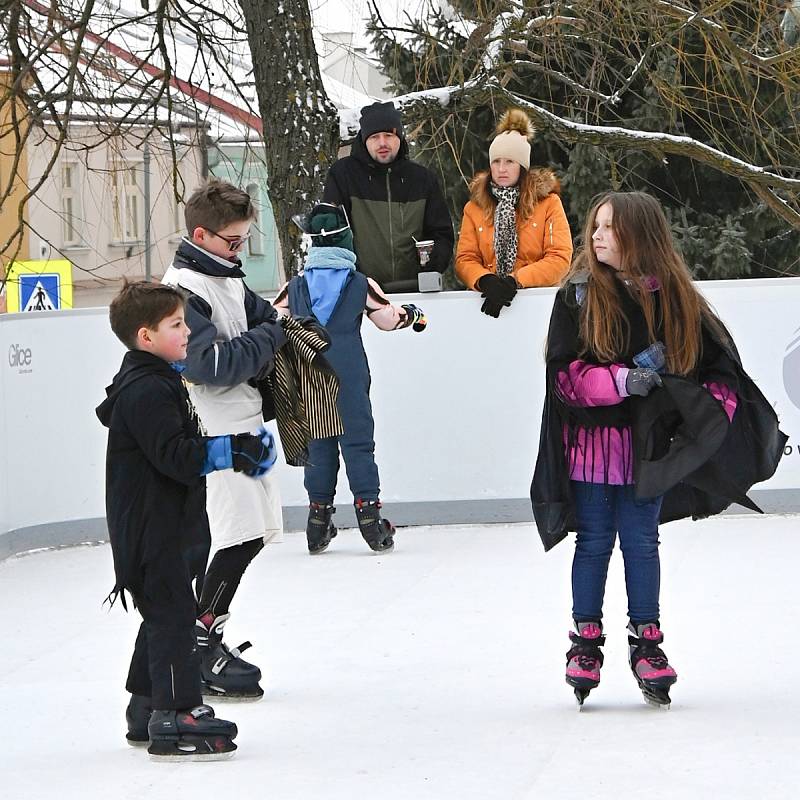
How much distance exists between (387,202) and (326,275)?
88 cm

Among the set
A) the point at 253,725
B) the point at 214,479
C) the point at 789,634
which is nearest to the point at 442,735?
the point at 253,725

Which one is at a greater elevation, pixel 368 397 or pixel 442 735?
pixel 368 397

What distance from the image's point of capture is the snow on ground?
370 cm

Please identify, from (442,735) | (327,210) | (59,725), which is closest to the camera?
(442,735)

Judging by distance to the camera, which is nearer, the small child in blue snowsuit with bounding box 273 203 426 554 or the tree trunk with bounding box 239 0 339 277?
the small child in blue snowsuit with bounding box 273 203 426 554

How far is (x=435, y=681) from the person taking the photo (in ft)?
15.5

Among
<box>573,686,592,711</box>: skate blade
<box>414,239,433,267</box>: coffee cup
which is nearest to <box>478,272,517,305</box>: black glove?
<box>414,239,433,267</box>: coffee cup

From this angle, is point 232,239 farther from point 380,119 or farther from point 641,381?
point 380,119

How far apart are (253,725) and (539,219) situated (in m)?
3.70

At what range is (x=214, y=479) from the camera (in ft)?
15.2

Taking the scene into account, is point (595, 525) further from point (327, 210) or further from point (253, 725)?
point (327, 210)

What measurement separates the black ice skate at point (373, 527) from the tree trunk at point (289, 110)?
2538 millimetres

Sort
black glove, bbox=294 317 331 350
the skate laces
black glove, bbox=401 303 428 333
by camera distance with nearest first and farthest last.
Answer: the skate laces < black glove, bbox=294 317 331 350 < black glove, bbox=401 303 428 333

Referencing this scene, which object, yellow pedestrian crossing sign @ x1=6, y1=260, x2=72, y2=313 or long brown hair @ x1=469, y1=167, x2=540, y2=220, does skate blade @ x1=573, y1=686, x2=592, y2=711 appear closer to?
long brown hair @ x1=469, y1=167, x2=540, y2=220
